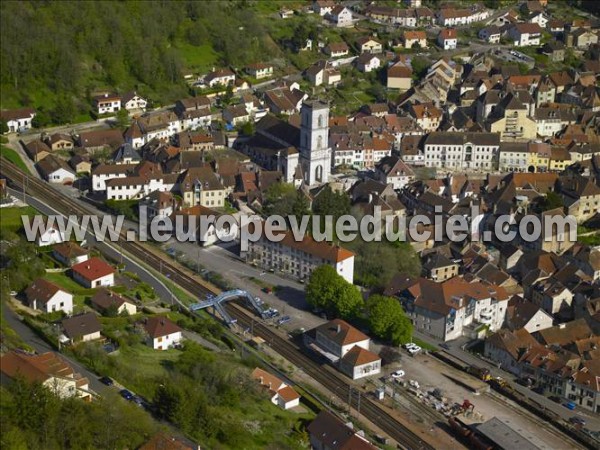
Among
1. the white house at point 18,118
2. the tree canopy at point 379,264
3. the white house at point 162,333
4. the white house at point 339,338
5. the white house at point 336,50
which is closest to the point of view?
the white house at point 162,333

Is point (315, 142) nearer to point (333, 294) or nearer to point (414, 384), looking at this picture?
point (333, 294)

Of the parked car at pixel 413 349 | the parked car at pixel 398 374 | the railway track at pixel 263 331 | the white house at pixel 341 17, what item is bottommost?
the parked car at pixel 413 349

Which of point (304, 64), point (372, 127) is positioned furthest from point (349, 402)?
point (304, 64)

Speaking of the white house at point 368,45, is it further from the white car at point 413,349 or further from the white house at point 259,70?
the white car at point 413,349

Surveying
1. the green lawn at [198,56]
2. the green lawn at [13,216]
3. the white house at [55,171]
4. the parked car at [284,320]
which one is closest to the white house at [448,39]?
the green lawn at [198,56]

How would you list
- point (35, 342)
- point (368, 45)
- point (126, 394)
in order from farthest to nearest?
point (368, 45) < point (35, 342) < point (126, 394)

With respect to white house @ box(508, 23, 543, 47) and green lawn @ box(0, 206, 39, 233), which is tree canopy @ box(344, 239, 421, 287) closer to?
green lawn @ box(0, 206, 39, 233)

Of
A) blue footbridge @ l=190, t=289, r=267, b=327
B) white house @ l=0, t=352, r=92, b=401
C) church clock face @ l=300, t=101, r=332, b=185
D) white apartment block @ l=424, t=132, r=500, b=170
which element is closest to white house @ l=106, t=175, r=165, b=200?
church clock face @ l=300, t=101, r=332, b=185

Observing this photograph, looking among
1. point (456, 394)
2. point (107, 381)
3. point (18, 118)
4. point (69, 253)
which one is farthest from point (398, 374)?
point (18, 118)
